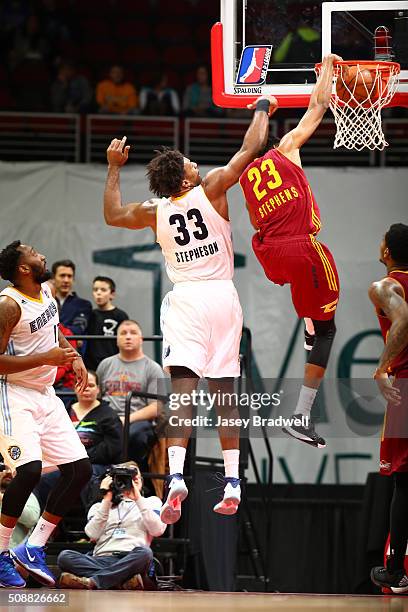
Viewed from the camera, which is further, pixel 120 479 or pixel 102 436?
pixel 102 436

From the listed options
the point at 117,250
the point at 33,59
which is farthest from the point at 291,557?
the point at 33,59

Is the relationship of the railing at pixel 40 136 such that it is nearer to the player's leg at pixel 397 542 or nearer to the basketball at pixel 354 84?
the basketball at pixel 354 84

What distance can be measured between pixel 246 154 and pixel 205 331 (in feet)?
4.16

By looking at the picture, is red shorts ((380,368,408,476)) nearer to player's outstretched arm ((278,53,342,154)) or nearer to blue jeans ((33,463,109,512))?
player's outstretched arm ((278,53,342,154))

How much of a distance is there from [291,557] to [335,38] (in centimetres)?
662

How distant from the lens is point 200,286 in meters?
7.65

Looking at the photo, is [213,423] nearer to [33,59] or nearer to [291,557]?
[291,557]

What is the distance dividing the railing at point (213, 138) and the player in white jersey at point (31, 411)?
255 inches

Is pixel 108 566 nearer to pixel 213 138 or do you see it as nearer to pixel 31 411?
pixel 31 411

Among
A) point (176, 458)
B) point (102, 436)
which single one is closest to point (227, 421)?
point (176, 458)

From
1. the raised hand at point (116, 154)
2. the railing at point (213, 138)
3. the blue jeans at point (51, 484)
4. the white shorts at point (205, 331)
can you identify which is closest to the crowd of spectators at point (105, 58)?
the railing at point (213, 138)

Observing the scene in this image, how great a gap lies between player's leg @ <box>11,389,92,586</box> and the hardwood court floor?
37cm

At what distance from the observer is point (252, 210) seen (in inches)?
306

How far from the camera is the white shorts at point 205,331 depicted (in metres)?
7.55
